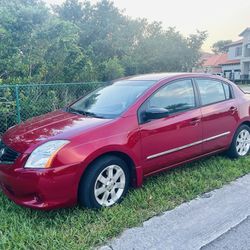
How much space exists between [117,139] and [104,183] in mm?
506

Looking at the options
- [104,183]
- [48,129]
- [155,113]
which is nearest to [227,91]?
[155,113]

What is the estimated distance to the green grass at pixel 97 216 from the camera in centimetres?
264

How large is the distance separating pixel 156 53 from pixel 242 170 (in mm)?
11909

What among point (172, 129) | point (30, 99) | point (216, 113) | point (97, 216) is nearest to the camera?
point (97, 216)

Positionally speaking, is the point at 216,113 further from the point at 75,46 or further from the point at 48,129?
the point at 75,46

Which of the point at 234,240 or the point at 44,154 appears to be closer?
the point at 234,240

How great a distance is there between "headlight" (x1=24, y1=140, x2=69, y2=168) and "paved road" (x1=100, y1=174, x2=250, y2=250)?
990 mm

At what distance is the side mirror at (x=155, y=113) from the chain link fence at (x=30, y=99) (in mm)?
3283

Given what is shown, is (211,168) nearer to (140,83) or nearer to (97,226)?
(140,83)

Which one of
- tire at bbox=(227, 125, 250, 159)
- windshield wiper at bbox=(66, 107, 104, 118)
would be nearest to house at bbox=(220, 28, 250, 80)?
tire at bbox=(227, 125, 250, 159)

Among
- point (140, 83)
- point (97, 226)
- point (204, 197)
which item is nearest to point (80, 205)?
point (97, 226)

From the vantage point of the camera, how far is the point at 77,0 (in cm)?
1827

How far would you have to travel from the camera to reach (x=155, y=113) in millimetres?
3447

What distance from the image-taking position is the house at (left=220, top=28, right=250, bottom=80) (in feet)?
127
